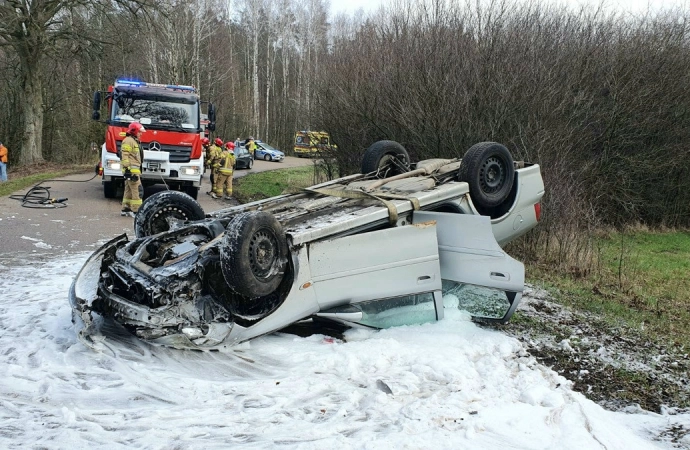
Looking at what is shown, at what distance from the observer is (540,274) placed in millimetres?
Answer: 7219

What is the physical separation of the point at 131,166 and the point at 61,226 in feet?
5.34

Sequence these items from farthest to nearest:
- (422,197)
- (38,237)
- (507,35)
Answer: (507,35), (38,237), (422,197)

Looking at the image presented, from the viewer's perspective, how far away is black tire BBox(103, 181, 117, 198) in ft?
39.6

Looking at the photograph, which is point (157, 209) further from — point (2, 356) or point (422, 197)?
point (422, 197)

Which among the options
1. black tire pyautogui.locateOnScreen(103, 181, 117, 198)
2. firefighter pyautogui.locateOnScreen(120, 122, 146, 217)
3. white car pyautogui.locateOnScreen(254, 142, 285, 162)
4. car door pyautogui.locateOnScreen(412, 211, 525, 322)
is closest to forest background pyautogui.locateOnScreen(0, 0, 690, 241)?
car door pyautogui.locateOnScreen(412, 211, 525, 322)

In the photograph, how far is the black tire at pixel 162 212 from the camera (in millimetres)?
4847

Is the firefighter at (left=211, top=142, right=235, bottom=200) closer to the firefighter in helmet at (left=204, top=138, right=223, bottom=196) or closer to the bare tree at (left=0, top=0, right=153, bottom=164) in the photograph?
the firefighter in helmet at (left=204, top=138, right=223, bottom=196)

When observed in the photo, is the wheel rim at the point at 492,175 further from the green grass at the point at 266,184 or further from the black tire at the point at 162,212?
the green grass at the point at 266,184

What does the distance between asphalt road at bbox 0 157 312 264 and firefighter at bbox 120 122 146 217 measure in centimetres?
29

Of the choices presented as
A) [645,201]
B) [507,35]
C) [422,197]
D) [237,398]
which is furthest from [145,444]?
[645,201]

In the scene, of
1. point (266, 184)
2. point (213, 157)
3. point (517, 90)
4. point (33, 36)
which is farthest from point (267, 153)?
point (517, 90)

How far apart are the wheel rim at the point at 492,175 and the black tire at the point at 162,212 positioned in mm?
2553

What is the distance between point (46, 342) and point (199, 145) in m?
8.58

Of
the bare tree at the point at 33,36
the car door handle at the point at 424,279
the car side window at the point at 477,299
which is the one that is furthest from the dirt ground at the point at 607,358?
the bare tree at the point at 33,36
